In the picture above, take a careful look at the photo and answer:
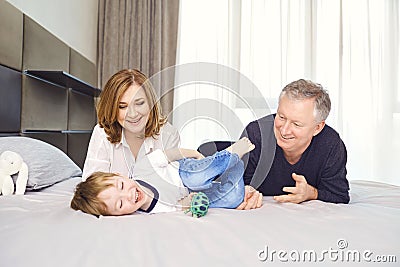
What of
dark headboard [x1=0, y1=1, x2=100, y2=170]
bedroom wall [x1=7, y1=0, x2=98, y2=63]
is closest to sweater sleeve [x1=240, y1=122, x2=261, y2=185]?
dark headboard [x1=0, y1=1, x2=100, y2=170]

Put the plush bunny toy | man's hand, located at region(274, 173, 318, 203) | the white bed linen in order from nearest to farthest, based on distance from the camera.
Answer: the white bed linen → man's hand, located at region(274, 173, 318, 203) → the plush bunny toy

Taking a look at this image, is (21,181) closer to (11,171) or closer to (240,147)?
(11,171)

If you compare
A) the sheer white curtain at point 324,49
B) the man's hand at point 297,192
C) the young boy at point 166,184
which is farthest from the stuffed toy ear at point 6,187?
the sheer white curtain at point 324,49

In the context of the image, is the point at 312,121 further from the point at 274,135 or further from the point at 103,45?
the point at 103,45

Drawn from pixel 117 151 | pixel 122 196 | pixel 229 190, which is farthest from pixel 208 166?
pixel 117 151

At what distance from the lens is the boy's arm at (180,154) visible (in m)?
1.45

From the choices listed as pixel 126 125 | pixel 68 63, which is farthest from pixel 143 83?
pixel 68 63

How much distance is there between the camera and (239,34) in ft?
12.0

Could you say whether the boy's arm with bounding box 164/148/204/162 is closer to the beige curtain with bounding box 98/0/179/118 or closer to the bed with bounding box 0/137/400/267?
the bed with bounding box 0/137/400/267

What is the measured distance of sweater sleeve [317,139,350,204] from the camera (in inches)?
59.4

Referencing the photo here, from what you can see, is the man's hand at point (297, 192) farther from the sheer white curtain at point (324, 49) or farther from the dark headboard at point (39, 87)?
the sheer white curtain at point (324, 49)

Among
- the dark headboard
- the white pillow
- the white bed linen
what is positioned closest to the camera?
the white bed linen

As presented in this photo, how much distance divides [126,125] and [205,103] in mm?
300

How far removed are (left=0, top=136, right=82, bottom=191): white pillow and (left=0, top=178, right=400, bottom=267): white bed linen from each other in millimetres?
329
